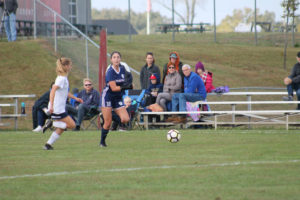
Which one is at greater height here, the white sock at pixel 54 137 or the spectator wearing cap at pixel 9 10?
the spectator wearing cap at pixel 9 10

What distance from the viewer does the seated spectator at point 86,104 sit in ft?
54.5

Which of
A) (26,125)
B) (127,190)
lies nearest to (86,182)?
(127,190)

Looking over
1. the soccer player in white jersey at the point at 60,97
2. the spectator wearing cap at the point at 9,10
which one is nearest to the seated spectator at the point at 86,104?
Result: the soccer player in white jersey at the point at 60,97

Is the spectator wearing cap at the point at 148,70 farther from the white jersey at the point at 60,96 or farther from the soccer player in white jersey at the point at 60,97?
the white jersey at the point at 60,96

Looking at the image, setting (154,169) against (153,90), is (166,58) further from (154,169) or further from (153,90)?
(154,169)

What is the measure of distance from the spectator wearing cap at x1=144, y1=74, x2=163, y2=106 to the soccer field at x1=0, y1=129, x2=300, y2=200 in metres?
3.88

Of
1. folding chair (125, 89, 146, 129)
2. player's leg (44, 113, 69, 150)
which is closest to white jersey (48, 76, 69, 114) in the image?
player's leg (44, 113, 69, 150)

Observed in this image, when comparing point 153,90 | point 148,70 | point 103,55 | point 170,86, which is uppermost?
point 103,55

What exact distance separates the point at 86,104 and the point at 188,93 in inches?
110

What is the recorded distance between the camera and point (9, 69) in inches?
1032

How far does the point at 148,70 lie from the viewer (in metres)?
17.1

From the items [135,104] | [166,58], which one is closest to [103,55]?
[135,104]

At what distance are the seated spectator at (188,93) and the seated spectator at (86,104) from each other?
2.11m

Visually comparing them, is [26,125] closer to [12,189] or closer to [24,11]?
[24,11]
